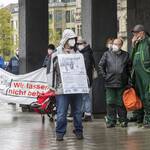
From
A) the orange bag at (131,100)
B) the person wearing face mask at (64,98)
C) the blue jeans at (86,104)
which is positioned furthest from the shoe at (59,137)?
the blue jeans at (86,104)

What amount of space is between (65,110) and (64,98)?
22 cm

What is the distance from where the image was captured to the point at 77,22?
355 feet

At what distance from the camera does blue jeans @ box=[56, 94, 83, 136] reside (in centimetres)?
1214

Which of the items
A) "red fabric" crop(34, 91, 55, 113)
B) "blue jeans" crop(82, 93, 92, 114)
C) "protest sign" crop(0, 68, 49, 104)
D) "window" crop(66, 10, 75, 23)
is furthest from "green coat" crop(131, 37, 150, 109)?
"window" crop(66, 10, 75, 23)

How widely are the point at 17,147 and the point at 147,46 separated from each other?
384 centimetres

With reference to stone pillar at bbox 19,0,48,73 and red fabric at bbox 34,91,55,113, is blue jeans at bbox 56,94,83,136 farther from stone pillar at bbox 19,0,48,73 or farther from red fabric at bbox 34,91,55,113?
stone pillar at bbox 19,0,48,73

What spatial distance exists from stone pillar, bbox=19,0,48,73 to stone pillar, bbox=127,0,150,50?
2585 millimetres

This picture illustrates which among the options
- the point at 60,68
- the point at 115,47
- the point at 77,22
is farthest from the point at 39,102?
the point at 77,22

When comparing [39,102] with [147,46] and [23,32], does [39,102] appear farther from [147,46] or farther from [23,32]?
[23,32]

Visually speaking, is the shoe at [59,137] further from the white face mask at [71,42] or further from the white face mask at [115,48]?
the white face mask at [115,48]

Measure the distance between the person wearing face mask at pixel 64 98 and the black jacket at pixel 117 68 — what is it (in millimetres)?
1985

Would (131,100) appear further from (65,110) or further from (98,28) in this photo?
(98,28)

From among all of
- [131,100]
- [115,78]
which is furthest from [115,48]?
[131,100]

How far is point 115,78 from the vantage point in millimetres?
14195
